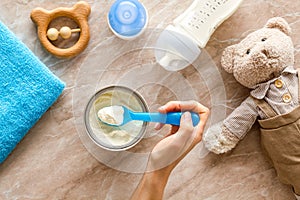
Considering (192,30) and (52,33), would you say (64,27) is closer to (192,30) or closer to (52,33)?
(52,33)

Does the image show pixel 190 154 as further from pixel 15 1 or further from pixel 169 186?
pixel 15 1

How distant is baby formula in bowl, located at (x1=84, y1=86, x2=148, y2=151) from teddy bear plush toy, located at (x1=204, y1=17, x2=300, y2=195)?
170 millimetres

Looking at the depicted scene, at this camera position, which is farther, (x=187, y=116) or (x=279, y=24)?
(x=279, y=24)

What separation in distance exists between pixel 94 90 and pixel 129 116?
0.33ft

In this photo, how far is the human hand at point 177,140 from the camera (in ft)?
3.05

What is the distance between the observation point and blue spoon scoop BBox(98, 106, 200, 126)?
954 mm

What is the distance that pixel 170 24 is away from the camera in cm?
108

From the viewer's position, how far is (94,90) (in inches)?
41.3

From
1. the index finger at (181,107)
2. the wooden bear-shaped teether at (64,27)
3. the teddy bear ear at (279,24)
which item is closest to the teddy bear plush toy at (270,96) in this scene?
the teddy bear ear at (279,24)

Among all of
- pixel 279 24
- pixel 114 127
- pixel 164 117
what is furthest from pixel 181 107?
pixel 279 24

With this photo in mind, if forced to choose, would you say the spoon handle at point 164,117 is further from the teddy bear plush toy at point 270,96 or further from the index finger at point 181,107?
the teddy bear plush toy at point 270,96

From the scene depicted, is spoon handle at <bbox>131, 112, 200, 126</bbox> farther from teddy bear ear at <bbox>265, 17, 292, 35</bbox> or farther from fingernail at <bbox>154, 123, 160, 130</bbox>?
teddy bear ear at <bbox>265, 17, 292, 35</bbox>

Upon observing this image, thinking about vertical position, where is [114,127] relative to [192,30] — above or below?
below

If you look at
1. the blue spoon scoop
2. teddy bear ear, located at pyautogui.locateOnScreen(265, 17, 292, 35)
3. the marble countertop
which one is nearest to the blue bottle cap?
the marble countertop
